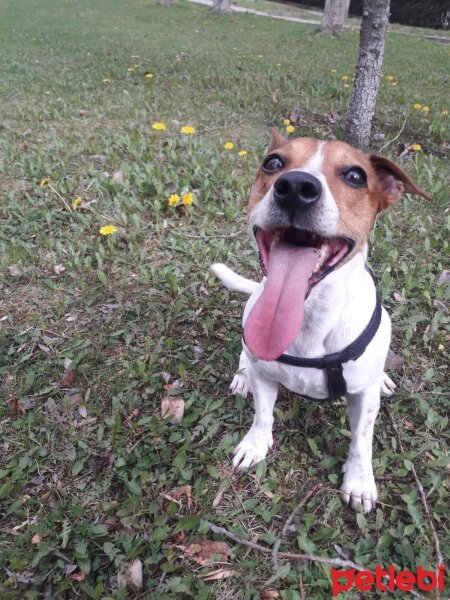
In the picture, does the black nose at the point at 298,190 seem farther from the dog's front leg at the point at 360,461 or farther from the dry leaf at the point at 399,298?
the dry leaf at the point at 399,298

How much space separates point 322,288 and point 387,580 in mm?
1427

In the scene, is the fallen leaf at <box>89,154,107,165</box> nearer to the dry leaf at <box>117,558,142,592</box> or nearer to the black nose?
the black nose

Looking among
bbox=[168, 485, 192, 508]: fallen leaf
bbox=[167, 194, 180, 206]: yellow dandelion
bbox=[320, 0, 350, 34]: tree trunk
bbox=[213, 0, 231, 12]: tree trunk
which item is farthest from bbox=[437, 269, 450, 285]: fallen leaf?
bbox=[213, 0, 231, 12]: tree trunk

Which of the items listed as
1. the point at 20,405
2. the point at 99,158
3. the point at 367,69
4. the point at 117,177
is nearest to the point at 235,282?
the point at 20,405

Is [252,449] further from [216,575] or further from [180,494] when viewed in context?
[216,575]

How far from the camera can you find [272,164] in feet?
7.75

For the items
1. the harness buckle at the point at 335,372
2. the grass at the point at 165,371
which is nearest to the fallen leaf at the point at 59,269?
the grass at the point at 165,371

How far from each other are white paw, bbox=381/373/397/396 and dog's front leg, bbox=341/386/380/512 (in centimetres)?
54

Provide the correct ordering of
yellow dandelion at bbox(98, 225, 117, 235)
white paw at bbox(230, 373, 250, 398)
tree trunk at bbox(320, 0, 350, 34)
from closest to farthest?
white paw at bbox(230, 373, 250, 398) < yellow dandelion at bbox(98, 225, 117, 235) < tree trunk at bbox(320, 0, 350, 34)

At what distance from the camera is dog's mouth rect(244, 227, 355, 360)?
6.60ft

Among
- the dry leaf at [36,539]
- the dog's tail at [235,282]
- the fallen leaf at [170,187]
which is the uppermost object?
the fallen leaf at [170,187]

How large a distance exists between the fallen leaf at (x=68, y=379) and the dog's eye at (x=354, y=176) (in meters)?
2.16

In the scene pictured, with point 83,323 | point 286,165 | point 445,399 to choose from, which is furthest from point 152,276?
point 445,399

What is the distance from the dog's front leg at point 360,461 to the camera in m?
2.40
